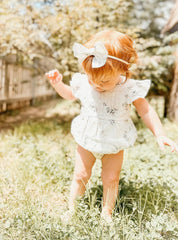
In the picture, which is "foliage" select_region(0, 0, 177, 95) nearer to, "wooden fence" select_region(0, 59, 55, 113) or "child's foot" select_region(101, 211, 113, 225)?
"wooden fence" select_region(0, 59, 55, 113)

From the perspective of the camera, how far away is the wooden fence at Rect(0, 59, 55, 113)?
587 centimetres

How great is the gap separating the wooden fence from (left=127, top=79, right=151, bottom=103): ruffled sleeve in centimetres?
351

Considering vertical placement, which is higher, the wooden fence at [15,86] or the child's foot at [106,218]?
the wooden fence at [15,86]

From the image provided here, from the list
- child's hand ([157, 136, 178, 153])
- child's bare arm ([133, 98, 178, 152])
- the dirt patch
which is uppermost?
child's bare arm ([133, 98, 178, 152])

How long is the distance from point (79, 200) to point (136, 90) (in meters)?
0.86

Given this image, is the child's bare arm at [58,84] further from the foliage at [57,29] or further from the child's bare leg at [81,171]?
the foliage at [57,29]

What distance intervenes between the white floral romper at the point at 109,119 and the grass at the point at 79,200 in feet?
1.29

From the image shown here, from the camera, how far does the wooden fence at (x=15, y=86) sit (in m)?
5.87

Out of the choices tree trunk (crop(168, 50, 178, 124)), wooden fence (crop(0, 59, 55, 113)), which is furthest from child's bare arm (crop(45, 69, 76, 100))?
tree trunk (crop(168, 50, 178, 124))

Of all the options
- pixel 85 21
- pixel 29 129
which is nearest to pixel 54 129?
pixel 29 129

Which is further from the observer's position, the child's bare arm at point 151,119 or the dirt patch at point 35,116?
the dirt patch at point 35,116

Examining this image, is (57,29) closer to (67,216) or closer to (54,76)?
(54,76)

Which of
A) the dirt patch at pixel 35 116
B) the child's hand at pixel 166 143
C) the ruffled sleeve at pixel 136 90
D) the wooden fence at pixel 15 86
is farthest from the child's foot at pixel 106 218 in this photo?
the wooden fence at pixel 15 86

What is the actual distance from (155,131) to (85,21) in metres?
2.75
